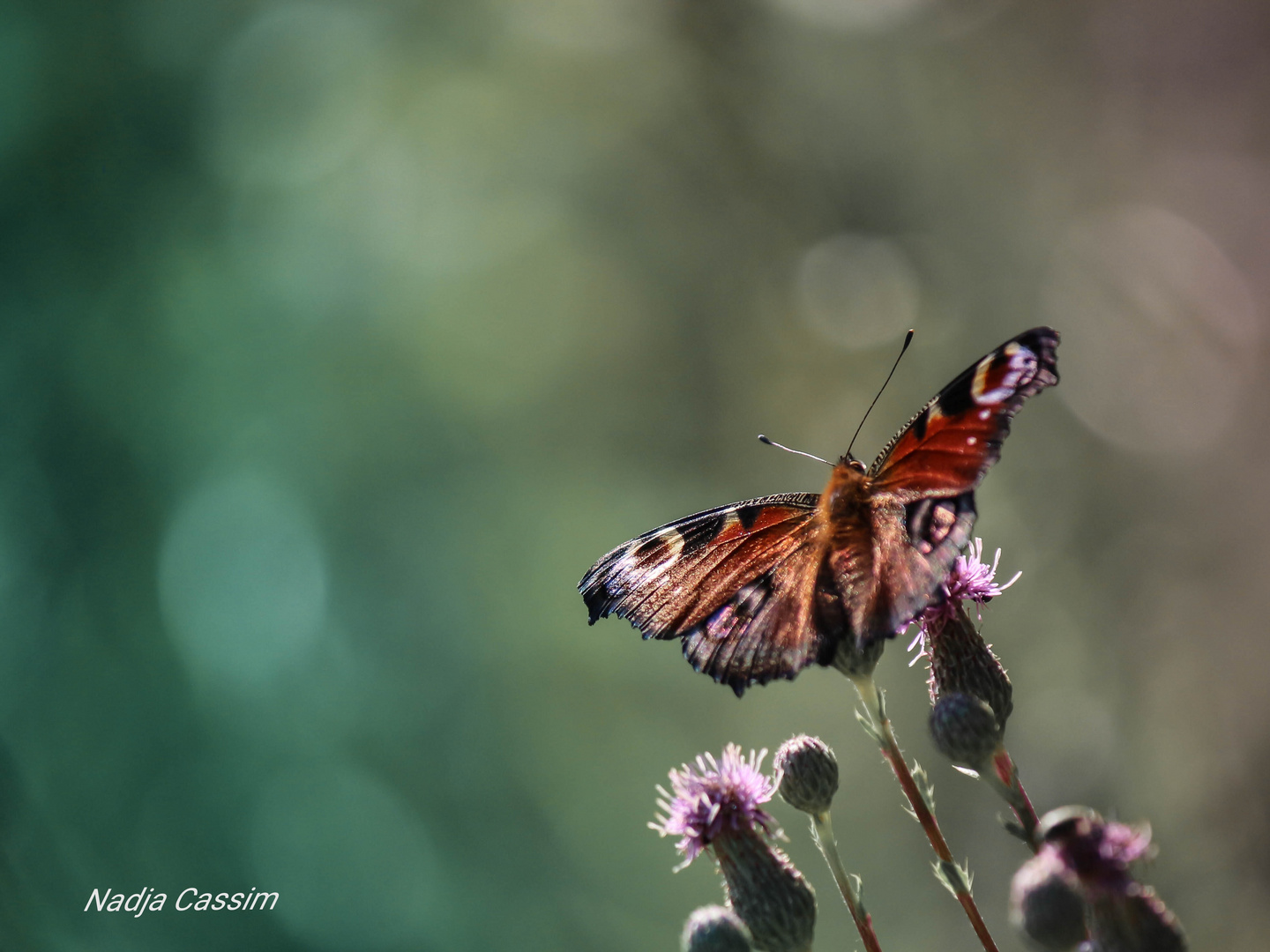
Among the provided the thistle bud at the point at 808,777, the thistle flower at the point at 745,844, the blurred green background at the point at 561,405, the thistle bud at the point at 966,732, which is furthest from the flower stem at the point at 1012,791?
the blurred green background at the point at 561,405

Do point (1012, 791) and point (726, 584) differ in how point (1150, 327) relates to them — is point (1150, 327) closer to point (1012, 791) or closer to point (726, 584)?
point (726, 584)

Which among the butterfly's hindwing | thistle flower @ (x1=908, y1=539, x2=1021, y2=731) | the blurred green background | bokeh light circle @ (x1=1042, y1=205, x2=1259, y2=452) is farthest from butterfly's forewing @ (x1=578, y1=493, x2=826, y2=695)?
bokeh light circle @ (x1=1042, y1=205, x2=1259, y2=452)

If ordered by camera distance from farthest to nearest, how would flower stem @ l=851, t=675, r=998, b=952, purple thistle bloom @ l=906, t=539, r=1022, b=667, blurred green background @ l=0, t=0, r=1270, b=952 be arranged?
blurred green background @ l=0, t=0, r=1270, b=952 < purple thistle bloom @ l=906, t=539, r=1022, b=667 < flower stem @ l=851, t=675, r=998, b=952

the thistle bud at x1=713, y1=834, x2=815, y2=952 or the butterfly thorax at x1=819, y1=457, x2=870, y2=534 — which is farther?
A: the butterfly thorax at x1=819, y1=457, x2=870, y2=534

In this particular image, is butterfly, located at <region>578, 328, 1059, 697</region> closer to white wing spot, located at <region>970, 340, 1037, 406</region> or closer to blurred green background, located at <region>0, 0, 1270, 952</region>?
white wing spot, located at <region>970, 340, 1037, 406</region>

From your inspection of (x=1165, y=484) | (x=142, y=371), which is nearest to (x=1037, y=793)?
(x=1165, y=484)

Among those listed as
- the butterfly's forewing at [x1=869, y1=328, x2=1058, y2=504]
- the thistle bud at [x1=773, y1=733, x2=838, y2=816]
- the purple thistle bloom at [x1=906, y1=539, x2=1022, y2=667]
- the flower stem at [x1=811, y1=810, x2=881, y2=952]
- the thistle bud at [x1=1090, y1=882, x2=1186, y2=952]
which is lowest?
the thistle bud at [x1=1090, y1=882, x2=1186, y2=952]
